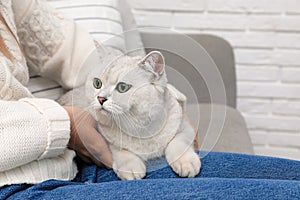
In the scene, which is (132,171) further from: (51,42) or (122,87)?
(51,42)

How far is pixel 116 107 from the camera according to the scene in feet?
2.18

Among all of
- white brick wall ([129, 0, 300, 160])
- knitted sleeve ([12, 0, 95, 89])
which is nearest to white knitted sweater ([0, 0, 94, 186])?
knitted sleeve ([12, 0, 95, 89])

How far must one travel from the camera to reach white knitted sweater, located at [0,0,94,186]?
2.23 feet

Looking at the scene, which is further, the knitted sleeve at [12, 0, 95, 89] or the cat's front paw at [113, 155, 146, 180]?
the knitted sleeve at [12, 0, 95, 89]

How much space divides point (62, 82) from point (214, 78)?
388 millimetres

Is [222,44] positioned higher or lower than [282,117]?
higher

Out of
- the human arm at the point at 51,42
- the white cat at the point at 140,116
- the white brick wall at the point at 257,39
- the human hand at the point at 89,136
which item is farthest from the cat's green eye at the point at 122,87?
the white brick wall at the point at 257,39

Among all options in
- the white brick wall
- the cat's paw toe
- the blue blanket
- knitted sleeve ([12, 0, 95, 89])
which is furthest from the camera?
the white brick wall

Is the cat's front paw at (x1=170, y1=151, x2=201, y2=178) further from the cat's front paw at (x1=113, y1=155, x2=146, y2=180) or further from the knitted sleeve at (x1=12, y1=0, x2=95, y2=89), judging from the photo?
the knitted sleeve at (x1=12, y1=0, x2=95, y2=89)

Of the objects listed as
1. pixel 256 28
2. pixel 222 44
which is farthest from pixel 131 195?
pixel 256 28

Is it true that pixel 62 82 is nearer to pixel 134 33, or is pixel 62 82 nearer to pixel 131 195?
pixel 134 33

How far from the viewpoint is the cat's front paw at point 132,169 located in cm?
73

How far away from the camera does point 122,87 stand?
66 centimetres

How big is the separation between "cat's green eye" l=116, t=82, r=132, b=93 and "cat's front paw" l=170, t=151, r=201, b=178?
159 mm
